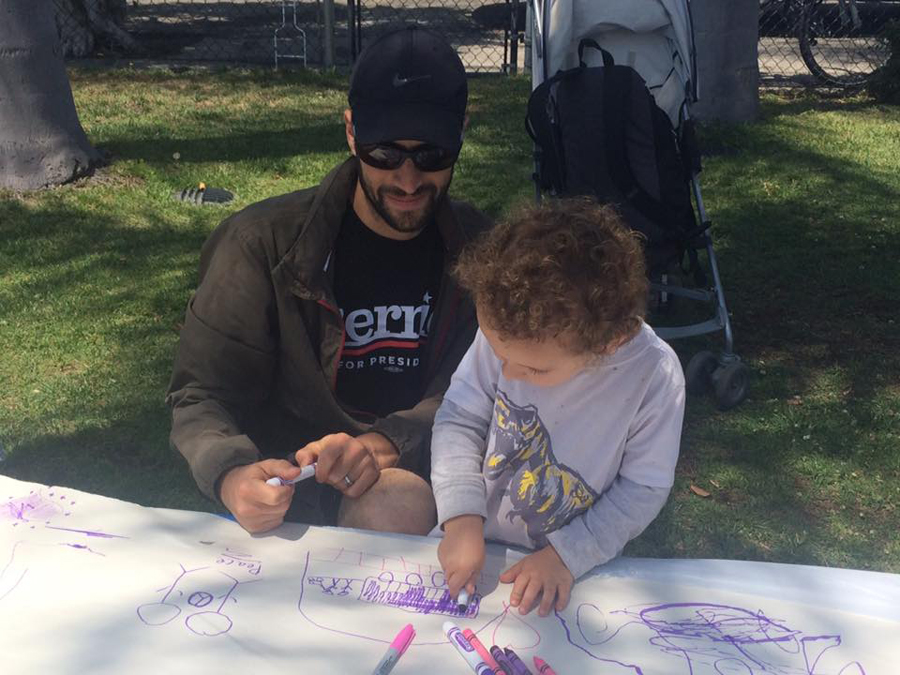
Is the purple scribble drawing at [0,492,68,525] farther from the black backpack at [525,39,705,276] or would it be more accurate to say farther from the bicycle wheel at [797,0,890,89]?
the bicycle wheel at [797,0,890,89]

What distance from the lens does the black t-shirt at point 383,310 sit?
219 cm

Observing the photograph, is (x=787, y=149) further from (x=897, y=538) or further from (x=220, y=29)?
(x=220, y=29)

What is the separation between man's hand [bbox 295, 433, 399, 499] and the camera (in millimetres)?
1812

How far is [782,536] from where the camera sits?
3098mm

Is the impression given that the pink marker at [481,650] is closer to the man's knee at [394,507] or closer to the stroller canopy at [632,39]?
the man's knee at [394,507]

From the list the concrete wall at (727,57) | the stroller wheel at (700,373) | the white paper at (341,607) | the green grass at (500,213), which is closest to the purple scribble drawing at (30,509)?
the white paper at (341,607)

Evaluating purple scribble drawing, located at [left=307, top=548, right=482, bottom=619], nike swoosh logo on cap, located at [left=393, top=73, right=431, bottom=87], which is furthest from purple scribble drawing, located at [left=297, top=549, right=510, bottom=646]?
nike swoosh logo on cap, located at [left=393, top=73, right=431, bottom=87]

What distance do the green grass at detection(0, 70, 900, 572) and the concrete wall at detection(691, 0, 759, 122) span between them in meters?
0.19

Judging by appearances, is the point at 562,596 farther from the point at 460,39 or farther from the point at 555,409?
the point at 460,39

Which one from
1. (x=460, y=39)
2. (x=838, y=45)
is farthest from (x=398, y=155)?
(x=460, y=39)

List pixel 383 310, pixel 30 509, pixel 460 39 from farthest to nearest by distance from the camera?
pixel 460 39
pixel 383 310
pixel 30 509

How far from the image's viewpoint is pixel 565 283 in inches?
60.1

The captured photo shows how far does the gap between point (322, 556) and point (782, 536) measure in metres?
1.87

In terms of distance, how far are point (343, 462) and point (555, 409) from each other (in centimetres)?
39
